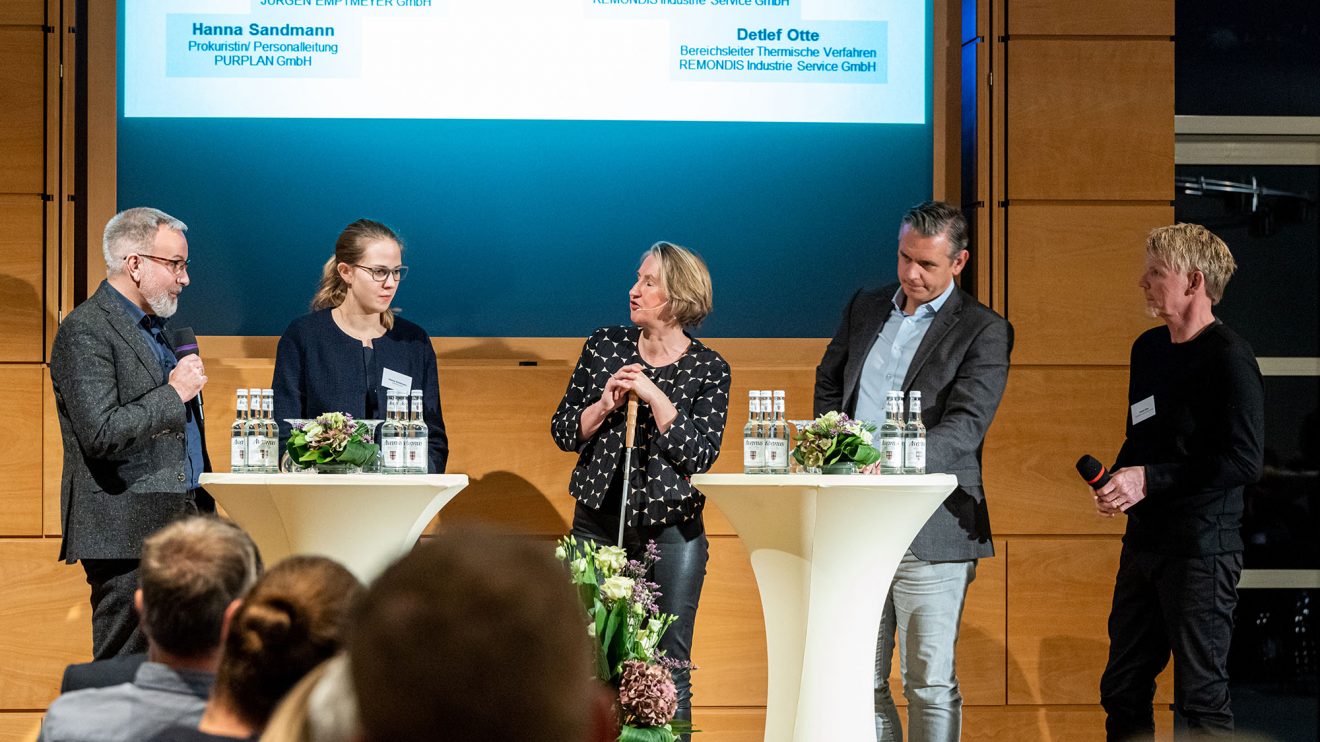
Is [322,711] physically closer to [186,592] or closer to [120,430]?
[186,592]

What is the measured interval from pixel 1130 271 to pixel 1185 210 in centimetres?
64

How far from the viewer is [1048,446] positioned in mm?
4621

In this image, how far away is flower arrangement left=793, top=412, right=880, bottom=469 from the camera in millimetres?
3277

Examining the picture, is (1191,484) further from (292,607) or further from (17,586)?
(17,586)

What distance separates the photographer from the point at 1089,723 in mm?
4625

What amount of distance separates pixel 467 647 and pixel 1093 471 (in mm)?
3089

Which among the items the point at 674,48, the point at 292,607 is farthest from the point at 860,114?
the point at 292,607

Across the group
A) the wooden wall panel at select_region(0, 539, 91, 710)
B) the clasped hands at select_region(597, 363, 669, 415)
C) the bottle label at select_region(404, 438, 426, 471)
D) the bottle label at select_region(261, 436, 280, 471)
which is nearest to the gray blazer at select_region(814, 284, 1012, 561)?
the clasped hands at select_region(597, 363, 669, 415)

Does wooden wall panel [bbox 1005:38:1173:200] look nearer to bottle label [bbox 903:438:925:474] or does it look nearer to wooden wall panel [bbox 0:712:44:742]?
bottle label [bbox 903:438:925:474]

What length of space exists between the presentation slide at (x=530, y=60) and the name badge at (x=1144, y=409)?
5.23 ft

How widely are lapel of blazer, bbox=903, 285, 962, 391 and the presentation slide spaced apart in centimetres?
131

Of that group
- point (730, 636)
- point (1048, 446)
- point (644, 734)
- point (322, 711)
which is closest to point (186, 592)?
point (322, 711)

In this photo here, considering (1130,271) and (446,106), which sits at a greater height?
(446,106)

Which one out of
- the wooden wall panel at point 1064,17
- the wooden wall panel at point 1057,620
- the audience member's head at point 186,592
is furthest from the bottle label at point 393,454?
the wooden wall panel at point 1064,17
